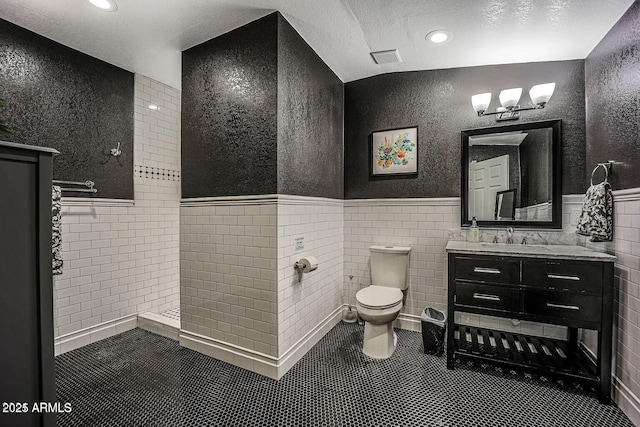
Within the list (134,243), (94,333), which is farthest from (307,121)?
(94,333)

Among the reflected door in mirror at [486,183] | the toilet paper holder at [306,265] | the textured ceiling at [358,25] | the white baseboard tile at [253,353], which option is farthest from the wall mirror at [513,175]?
the white baseboard tile at [253,353]

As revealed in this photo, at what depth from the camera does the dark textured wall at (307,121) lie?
2.12m

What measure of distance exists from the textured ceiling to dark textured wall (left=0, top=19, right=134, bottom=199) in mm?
145

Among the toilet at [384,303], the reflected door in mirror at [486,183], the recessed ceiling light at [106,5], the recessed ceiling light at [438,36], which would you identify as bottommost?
the toilet at [384,303]

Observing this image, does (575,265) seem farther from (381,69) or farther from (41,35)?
(41,35)

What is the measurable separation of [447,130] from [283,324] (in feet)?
7.30

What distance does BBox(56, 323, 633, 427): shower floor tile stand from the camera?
1.64 meters

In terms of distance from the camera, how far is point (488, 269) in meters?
2.07

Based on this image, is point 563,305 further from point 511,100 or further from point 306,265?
point 306,265

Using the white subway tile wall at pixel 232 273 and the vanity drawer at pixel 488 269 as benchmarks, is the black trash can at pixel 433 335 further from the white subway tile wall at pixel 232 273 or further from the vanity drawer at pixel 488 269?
the white subway tile wall at pixel 232 273

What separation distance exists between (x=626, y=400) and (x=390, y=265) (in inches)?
64.8

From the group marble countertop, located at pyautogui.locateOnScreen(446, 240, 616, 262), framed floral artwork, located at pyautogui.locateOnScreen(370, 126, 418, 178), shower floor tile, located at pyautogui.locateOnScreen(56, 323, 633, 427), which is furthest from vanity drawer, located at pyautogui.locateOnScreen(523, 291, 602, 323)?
framed floral artwork, located at pyautogui.locateOnScreen(370, 126, 418, 178)

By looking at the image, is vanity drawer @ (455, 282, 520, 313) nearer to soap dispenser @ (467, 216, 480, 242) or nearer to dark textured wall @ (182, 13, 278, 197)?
soap dispenser @ (467, 216, 480, 242)

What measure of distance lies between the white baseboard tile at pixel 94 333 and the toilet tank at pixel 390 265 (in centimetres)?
241
